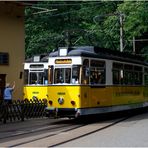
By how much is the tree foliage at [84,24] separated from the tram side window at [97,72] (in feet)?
51.1

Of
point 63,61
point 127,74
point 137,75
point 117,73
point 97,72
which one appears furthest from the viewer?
point 137,75

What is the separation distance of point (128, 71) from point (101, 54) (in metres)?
2.92

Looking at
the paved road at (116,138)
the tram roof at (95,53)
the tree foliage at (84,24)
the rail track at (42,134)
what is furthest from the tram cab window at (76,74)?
the tree foliage at (84,24)

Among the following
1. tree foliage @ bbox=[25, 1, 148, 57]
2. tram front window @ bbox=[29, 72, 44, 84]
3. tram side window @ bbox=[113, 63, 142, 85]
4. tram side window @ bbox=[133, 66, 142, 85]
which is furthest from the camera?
tree foliage @ bbox=[25, 1, 148, 57]

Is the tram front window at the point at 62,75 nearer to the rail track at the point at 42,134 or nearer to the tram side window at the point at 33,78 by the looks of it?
the rail track at the point at 42,134

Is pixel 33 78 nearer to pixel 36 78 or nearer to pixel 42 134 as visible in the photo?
pixel 36 78

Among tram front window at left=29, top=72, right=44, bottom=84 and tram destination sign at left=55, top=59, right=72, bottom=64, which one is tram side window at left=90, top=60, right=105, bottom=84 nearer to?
tram destination sign at left=55, top=59, right=72, bottom=64

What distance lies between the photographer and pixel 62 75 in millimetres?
20547

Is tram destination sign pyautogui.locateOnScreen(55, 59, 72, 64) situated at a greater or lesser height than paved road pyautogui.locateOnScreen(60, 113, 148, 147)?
greater

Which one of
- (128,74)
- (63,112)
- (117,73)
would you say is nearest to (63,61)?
(63,112)

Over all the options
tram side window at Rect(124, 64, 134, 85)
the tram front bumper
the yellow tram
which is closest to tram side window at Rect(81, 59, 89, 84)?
the yellow tram

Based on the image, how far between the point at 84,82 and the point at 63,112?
154cm

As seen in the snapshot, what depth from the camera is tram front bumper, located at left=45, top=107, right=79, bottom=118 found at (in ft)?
65.3

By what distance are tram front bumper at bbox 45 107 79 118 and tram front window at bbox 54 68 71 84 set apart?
A: 1196 mm
